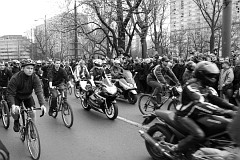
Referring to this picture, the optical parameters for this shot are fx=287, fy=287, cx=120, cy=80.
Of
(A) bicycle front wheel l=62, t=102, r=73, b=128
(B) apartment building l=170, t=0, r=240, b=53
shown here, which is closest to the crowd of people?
(A) bicycle front wheel l=62, t=102, r=73, b=128

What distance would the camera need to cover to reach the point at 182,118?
4109 mm

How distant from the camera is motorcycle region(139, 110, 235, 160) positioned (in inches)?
149

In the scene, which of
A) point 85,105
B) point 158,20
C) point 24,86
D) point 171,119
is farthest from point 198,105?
point 158,20

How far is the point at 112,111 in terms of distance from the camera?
818 cm

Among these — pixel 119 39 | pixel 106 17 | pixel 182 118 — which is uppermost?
pixel 106 17

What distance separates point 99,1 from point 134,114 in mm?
12765

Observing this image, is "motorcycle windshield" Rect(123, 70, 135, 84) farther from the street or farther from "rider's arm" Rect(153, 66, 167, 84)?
"rider's arm" Rect(153, 66, 167, 84)

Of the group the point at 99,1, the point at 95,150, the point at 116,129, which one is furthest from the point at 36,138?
the point at 99,1

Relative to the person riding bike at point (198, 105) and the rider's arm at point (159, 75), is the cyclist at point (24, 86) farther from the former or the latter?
the rider's arm at point (159, 75)

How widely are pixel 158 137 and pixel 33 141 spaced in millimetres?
2259

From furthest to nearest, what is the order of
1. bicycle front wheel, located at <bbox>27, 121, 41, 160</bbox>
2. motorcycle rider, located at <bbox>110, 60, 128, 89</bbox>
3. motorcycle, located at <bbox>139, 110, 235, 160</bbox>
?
motorcycle rider, located at <bbox>110, 60, 128, 89</bbox>, bicycle front wheel, located at <bbox>27, 121, 41, 160</bbox>, motorcycle, located at <bbox>139, 110, 235, 160</bbox>

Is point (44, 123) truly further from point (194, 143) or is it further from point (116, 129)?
point (194, 143)

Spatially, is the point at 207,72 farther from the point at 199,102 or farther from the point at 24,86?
the point at 24,86

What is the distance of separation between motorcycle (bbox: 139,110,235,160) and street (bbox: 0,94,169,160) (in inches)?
20.0
